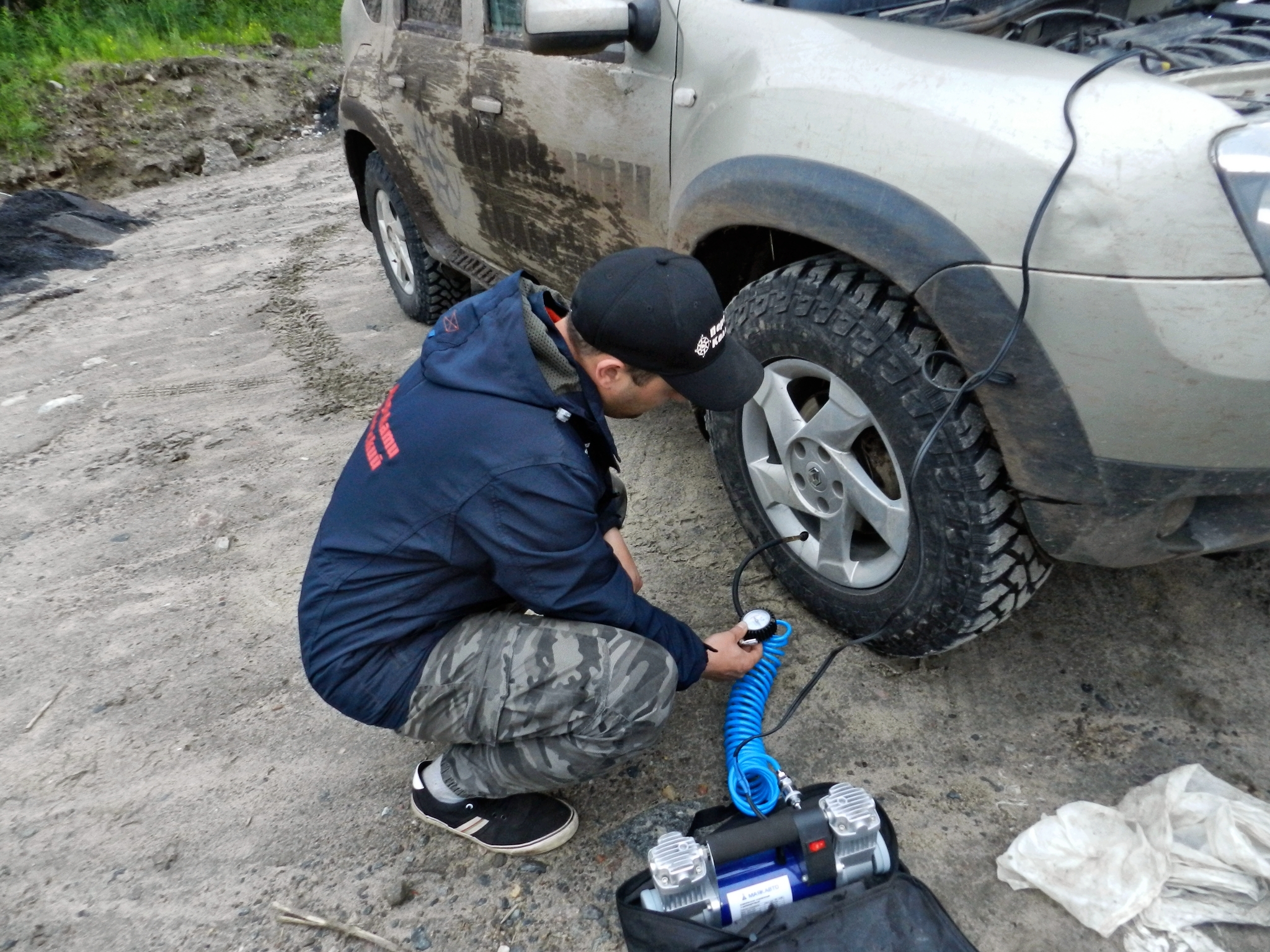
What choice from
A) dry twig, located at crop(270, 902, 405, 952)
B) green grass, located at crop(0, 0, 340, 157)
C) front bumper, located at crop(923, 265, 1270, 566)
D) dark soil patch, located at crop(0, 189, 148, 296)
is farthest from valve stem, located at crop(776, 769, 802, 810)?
green grass, located at crop(0, 0, 340, 157)

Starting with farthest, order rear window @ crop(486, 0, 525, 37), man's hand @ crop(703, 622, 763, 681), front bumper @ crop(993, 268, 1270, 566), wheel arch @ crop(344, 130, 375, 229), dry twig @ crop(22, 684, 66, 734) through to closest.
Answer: wheel arch @ crop(344, 130, 375, 229)
rear window @ crop(486, 0, 525, 37)
dry twig @ crop(22, 684, 66, 734)
man's hand @ crop(703, 622, 763, 681)
front bumper @ crop(993, 268, 1270, 566)

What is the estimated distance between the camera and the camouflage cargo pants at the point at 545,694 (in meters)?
1.81

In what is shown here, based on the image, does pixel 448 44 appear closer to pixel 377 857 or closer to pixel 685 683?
pixel 685 683

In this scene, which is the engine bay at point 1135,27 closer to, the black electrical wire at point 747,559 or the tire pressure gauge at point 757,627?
the black electrical wire at point 747,559

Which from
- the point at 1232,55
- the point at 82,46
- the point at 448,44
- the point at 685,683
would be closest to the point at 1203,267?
the point at 1232,55

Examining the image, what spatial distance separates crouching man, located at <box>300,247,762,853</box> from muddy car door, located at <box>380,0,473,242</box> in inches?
62.7

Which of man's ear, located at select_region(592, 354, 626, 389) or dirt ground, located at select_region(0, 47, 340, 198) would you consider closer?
man's ear, located at select_region(592, 354, 626, 389)

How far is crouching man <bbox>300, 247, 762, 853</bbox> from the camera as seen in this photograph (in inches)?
64.2

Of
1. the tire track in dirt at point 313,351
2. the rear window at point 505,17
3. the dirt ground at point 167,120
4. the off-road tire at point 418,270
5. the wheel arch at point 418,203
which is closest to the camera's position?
the rear window at point 505,17

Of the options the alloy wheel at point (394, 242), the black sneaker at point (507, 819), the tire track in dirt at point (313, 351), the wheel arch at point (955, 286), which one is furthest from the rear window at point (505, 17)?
the black sneaker at point (507, 819)

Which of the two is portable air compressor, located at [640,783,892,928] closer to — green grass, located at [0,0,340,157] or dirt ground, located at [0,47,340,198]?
dirt ground, located at [0,47,340,198]

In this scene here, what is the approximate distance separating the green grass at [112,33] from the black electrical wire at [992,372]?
9.66 m

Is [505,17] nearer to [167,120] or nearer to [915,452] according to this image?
[915,452]

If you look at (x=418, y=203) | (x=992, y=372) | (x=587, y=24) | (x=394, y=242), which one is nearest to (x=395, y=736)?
(x=992, y=372)
